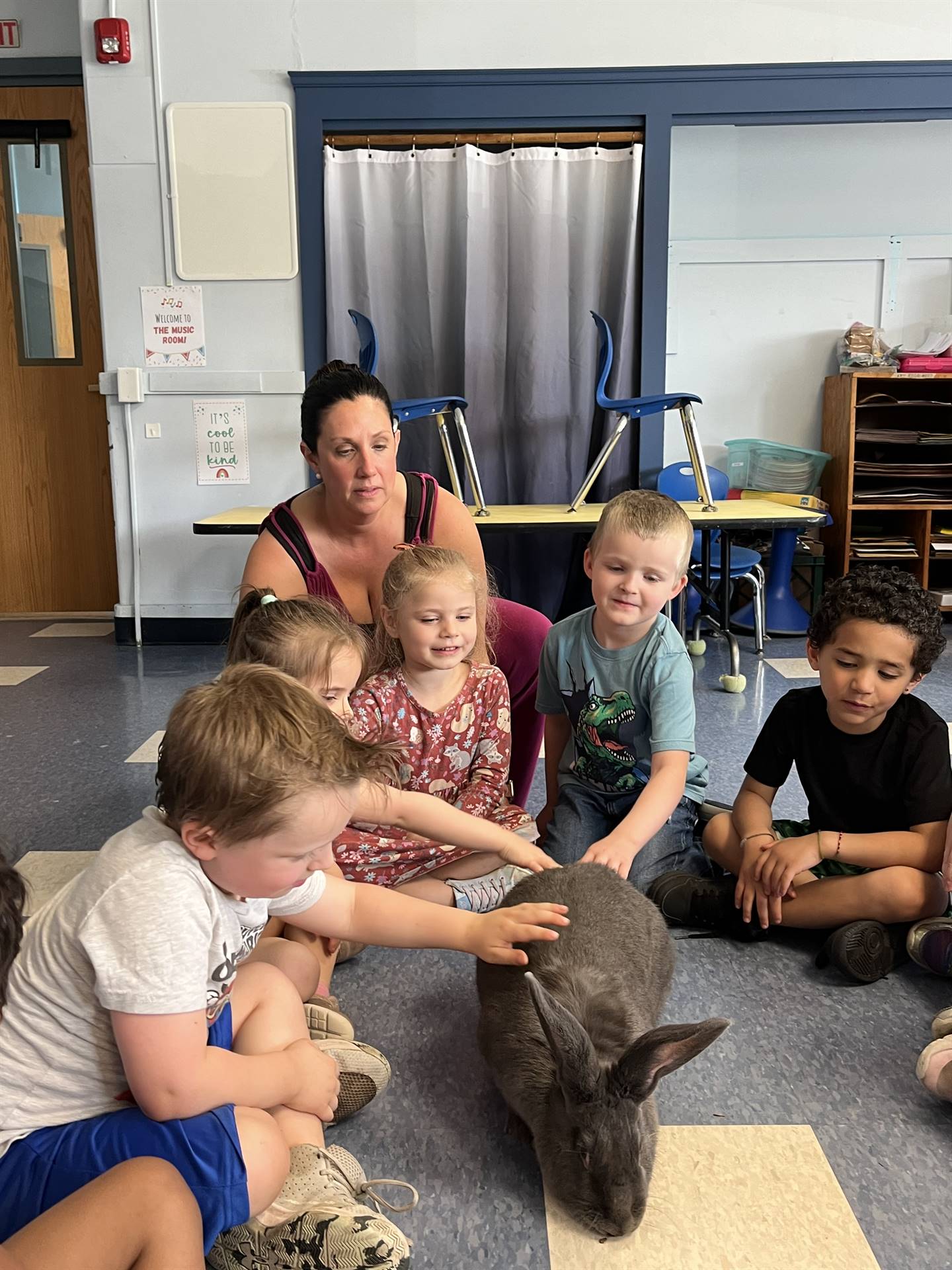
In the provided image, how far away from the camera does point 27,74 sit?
3.93 m

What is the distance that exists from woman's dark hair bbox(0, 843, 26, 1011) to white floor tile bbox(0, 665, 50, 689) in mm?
2676

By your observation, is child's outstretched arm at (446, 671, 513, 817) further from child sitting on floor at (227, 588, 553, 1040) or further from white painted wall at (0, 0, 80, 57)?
white painted wall at (0, 0, 80, 57)

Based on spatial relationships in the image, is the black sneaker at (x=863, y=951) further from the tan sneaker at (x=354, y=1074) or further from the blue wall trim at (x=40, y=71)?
the blue wall trim at (x=40, y=71)

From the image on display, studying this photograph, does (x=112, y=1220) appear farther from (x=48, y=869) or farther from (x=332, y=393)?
(x=332, y=393)

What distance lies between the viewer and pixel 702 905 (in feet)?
5.01

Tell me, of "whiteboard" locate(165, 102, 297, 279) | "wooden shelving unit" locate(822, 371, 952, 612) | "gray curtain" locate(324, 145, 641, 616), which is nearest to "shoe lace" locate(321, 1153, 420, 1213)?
"gray curtain" locate(324, 145, 641, 616)

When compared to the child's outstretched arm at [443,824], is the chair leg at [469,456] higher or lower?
higher

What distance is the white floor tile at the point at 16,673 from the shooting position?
3207 mm

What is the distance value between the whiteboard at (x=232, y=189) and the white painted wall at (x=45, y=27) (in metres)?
0.78

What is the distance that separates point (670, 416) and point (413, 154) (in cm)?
160

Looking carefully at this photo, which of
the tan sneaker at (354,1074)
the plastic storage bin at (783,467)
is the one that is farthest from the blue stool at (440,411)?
the tan sneaker at (354,1074)

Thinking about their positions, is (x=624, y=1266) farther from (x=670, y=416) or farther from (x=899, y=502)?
(x=670, y=416)

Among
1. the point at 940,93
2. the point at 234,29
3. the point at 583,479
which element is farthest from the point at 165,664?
the point at 940,93

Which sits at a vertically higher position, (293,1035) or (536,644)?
(536,644)
